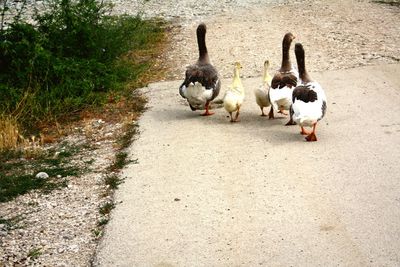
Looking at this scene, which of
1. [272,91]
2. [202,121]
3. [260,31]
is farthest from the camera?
[260,31]

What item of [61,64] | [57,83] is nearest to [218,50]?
[61,64]

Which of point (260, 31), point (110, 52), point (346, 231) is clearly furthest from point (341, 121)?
point (260, 31)

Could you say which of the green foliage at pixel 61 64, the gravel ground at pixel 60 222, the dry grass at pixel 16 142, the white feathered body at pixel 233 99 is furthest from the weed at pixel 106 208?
the green foliage at pixel 61 64

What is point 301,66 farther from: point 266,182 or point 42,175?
point 42,175

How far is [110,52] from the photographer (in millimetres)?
12484

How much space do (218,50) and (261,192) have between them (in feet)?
23.2

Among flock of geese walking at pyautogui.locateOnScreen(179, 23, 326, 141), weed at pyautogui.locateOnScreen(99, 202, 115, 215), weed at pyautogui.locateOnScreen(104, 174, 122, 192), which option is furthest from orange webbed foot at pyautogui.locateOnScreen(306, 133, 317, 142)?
weed at pyautogui.locateOnScreen(99, 202, 115, 215)

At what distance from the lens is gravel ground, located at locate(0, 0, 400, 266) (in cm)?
634

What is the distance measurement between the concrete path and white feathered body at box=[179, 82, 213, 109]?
29cm

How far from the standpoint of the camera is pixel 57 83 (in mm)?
10977

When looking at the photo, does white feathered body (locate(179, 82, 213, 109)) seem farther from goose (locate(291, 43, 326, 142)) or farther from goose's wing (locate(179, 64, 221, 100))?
goose (locate(291, 43, 326, 142))

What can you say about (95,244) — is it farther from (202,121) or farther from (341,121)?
(341,121)

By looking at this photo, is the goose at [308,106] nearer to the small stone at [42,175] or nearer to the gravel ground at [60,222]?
the gravel ground at [60,222]

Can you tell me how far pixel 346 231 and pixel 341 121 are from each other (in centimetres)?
328
